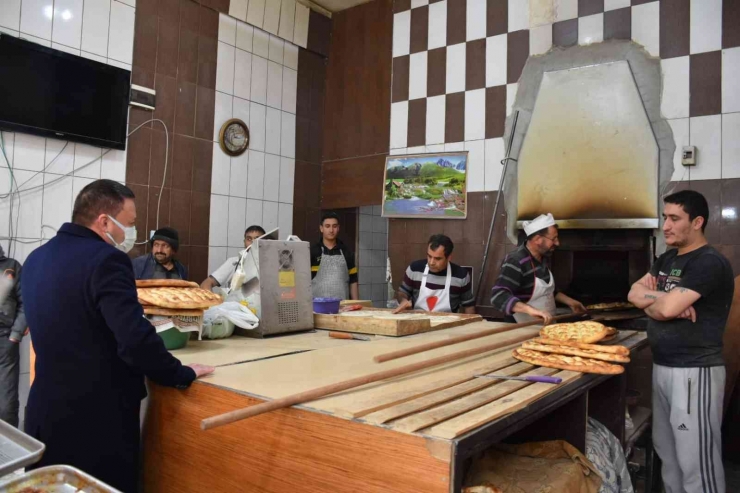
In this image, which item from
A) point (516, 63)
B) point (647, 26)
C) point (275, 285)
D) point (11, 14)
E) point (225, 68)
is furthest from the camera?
point (225, 68)

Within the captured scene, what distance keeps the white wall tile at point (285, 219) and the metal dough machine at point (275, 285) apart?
3007 mm

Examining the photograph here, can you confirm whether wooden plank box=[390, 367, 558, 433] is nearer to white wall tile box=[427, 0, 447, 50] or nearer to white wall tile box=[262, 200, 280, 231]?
white wall tile box=[262, 200, 280, 231]

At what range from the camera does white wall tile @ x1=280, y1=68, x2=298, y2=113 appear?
5535 millimetres

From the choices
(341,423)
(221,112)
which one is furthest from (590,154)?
(341,423)

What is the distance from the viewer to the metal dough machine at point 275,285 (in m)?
2.34

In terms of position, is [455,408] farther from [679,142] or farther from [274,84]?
[274,84]

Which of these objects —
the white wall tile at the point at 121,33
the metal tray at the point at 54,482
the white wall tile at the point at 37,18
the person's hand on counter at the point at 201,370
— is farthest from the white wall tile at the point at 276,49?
the metal tray at the point at 54,482

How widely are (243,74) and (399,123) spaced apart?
5.30 ft

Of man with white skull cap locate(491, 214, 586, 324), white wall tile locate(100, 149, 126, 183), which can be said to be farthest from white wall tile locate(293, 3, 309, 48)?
man with white skull cap locate(491, 214, 586, 324)

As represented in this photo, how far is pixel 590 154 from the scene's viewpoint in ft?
13.7

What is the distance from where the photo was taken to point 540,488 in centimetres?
156

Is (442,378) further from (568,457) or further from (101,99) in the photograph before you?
(101,99)

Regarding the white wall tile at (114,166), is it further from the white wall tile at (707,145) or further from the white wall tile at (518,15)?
the white wall tile at (707,145)

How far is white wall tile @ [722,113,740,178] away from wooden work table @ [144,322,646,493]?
2.77 m
